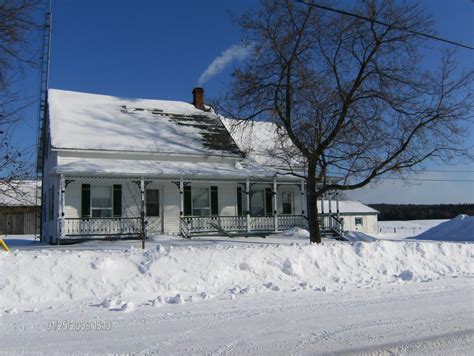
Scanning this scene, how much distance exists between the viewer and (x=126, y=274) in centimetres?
1026

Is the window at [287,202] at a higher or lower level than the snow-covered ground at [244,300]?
higher

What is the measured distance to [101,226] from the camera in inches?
815

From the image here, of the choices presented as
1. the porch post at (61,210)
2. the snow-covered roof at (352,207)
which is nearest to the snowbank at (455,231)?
the porch post at (61,210)

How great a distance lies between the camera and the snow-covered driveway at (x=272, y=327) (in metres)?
6.18

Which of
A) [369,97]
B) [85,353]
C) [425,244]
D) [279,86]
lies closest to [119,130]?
[279,86]

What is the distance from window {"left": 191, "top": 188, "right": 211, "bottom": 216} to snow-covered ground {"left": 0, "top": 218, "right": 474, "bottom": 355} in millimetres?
11570

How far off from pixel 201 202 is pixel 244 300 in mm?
14614

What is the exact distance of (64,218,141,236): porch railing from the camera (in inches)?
795

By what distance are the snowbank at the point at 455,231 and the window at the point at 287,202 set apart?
10175 millimetres

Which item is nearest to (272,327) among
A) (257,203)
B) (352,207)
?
(257,203)

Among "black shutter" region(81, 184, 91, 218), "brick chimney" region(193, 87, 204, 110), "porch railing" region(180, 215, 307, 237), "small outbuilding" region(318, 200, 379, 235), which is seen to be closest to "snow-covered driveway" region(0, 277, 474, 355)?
"porch railing" region(180, 215, 307, 237)

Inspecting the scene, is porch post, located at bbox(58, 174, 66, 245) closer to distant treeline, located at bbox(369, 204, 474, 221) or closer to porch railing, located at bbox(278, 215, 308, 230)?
porch railing, located at bbox(278, 215, 308, 230)

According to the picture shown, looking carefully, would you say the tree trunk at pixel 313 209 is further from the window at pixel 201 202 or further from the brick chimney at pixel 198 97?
the brick chimney at pixel 198 97

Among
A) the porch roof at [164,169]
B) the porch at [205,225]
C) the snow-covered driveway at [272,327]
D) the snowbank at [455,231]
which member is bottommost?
the snow-covered driveway at [272,327]
